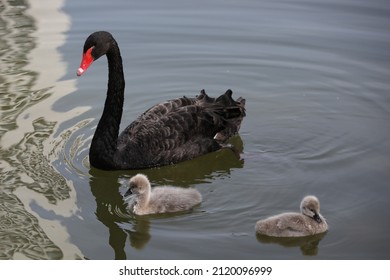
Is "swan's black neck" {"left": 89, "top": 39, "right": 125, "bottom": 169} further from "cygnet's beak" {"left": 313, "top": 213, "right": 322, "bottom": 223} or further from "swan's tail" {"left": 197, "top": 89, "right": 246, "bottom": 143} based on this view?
"cygnet's beak" {"left": 313, "top": 213, "right": 322, "bottom": 223}

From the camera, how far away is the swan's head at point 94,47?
5.58 m

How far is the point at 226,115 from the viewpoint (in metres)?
6.25

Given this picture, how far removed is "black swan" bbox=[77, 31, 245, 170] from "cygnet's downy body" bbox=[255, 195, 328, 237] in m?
1.36

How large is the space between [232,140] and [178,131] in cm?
58

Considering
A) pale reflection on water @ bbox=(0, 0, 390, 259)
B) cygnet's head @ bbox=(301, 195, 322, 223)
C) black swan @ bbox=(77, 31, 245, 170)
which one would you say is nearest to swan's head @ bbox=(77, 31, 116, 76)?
black swan @ bbox=(77, 31, 245, 170)

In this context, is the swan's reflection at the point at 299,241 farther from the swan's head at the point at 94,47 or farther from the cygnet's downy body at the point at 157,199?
the swan's head at the point at 94,47

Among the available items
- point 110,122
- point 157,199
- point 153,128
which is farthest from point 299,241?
point 110,122

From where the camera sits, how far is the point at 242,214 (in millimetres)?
5023

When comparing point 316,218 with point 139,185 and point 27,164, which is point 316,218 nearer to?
point 139,185

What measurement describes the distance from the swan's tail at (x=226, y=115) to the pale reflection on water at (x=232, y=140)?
125mm

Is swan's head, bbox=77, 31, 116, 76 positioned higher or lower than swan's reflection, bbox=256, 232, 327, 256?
higher

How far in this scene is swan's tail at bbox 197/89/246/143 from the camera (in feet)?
20.4

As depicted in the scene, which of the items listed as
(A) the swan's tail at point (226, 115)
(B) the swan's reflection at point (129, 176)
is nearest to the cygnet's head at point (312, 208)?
(B) the swan's reflection at point (129, 176)

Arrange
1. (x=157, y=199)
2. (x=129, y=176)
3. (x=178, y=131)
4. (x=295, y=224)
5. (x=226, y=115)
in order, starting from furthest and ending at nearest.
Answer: (x=226, y=115) < (x=178, y=131) < (x=129, y=176) < (x=157, y=199) < (x=295, y=224)
